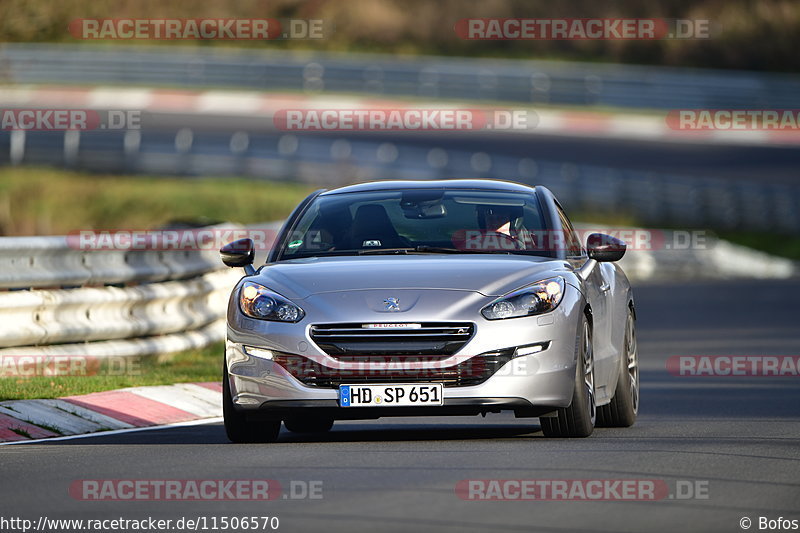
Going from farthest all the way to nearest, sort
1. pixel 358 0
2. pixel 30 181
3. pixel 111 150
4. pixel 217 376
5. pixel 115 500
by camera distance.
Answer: pixel 358 0, pixel 111 150, pixel 30 181, pixel 217 376, pixel 115 500

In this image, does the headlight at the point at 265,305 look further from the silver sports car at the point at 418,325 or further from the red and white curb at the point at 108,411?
the red and white curb at the point at 108,411

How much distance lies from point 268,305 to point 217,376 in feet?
14.9

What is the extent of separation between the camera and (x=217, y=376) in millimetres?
14750

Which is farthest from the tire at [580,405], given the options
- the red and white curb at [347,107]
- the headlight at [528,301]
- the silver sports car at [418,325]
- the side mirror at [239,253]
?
the red and white curb at [347,107]

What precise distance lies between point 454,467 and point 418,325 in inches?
48.3

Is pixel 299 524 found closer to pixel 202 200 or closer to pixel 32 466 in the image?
pixel 32 466

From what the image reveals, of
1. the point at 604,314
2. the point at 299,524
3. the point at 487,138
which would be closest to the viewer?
the point at 299,524

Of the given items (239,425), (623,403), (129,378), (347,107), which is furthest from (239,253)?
(347,107)

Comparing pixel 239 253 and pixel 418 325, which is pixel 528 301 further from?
pixel 239 253

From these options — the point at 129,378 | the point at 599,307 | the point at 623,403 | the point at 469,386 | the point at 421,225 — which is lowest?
the point at 129,378

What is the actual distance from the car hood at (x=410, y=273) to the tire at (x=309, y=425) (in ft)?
3.88

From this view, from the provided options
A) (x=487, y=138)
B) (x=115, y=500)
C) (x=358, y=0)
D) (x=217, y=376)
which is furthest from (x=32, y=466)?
(x=358, y=0)

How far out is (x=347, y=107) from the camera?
5153 centimetres

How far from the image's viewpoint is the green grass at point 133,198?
28812mm
